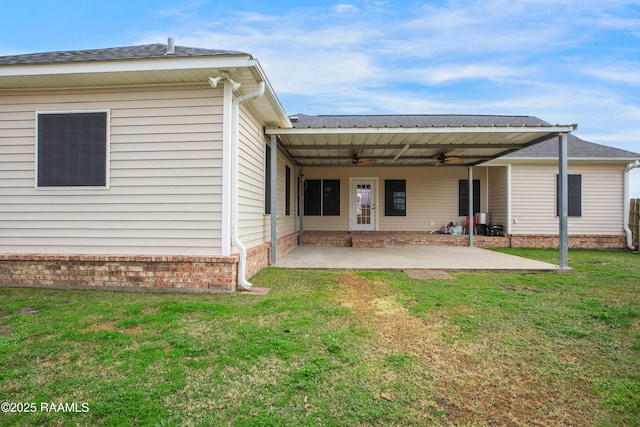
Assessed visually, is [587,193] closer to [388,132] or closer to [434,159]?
[434,159]

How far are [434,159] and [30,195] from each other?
9.09m

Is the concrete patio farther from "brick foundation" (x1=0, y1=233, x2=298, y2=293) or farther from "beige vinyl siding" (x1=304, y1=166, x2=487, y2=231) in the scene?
"beige vinyl siding" (x1=304, y1=166, x2=487, y2=231)

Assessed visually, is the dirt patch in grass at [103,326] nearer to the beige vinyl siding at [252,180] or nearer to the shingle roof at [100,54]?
the beige vinyl siding at [252,180]

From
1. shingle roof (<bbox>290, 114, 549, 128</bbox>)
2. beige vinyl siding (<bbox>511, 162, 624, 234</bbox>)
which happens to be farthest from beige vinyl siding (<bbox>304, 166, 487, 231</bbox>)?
shingle roof (<bbox>290, 114, 549, 128</bbox>)

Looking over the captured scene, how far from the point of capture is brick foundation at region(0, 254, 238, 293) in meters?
4.40

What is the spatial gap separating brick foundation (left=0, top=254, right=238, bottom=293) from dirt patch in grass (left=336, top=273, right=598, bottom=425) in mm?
2178

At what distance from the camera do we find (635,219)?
33.0ft

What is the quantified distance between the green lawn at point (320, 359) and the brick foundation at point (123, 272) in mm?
229

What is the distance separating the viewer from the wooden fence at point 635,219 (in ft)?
32.5

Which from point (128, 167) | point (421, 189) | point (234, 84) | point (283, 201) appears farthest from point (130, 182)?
point (421, 189)

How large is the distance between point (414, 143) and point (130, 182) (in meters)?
5.75

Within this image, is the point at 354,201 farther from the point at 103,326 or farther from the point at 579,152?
the point at 103,326

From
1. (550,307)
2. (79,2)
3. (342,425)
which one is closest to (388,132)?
(550,307)

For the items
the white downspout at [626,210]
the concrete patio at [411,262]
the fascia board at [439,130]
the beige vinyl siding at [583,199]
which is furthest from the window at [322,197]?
the white downspout at [626,210]
